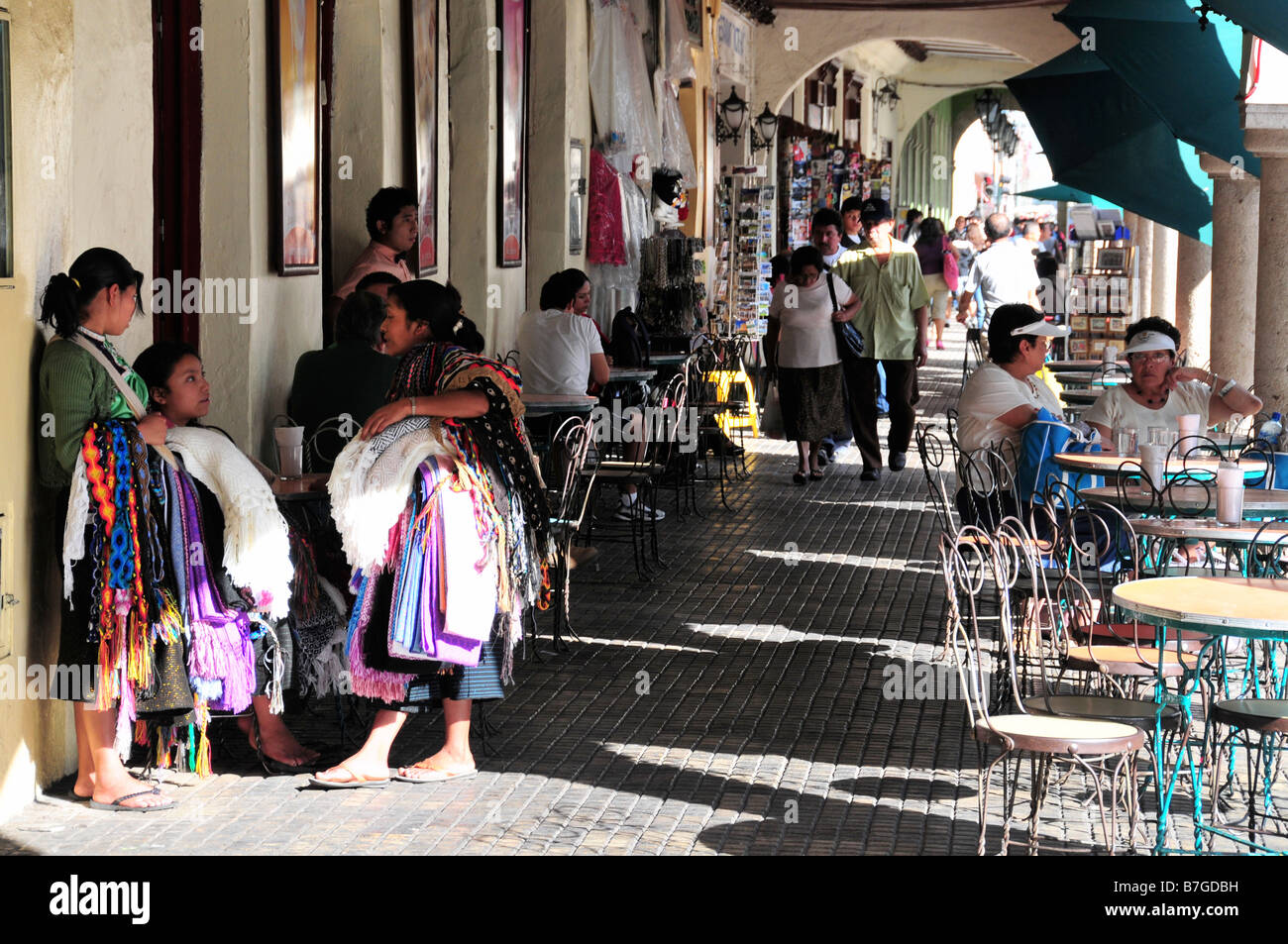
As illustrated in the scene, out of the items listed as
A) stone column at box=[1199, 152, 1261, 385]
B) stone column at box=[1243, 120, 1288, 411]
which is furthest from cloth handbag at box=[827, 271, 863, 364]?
stone column at box=[1243, 120, 1288, 411]

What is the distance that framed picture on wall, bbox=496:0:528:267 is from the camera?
10953 millimetres

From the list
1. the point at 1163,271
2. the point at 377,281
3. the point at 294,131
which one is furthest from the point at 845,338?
the point at 1163,271

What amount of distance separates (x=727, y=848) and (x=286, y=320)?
3541mm

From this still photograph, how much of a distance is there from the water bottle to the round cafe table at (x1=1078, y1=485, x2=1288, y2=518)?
0.60 metres

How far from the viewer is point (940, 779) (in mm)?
5375

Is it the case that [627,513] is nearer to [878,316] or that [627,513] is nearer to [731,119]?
[878,316]

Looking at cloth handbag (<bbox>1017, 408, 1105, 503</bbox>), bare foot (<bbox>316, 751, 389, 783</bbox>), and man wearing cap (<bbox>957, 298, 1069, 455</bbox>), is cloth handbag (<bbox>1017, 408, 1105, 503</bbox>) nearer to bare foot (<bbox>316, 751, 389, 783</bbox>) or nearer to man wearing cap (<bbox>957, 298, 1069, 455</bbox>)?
man wearing cap (<bbox>957, 298, 1069, 455</bbox>)

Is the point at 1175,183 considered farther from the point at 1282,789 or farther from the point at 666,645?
the point at 1282,789

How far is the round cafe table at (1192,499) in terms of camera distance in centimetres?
584

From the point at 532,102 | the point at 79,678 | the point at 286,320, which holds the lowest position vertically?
the point at 79,678

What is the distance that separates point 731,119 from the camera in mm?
18172

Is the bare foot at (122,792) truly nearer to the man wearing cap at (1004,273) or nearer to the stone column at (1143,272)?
the man wearing cap at (1004,273)

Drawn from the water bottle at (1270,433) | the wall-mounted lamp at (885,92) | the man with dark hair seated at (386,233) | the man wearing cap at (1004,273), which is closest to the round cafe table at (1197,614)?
the water bottle at (1270,433)
